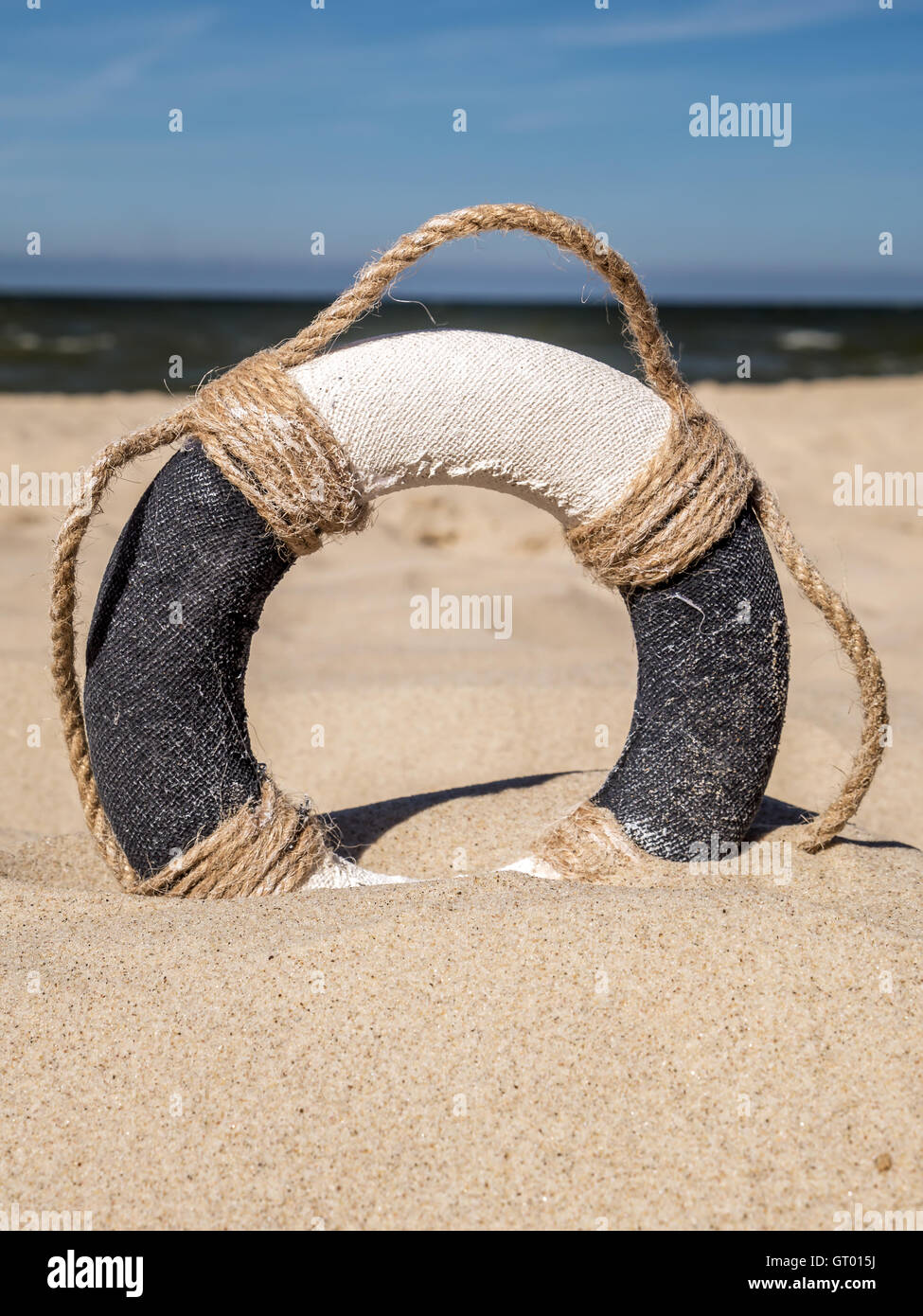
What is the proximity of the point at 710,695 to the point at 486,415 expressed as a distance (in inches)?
26.1

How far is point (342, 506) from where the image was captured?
200 centimetres

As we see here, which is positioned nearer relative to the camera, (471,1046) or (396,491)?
(471,1046)

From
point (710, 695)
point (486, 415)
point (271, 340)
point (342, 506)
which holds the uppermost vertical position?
point (486, 415)

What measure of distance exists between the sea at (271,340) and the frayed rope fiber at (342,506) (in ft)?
26.7

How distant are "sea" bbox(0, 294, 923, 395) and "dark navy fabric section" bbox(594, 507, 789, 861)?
8.21 m

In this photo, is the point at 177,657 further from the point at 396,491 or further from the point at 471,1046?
→ the point at 471,1046

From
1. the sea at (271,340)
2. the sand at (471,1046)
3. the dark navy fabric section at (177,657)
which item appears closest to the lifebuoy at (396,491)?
the dark navy fabric section at (177,657)

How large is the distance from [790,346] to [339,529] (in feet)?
81.8

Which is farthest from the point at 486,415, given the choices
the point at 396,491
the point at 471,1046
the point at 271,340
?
the point at 271,340

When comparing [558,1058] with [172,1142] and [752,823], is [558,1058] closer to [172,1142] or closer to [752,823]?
[172,1142]

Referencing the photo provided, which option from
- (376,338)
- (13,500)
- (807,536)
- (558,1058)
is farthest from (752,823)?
(13,500)

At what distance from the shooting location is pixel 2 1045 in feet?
5.31

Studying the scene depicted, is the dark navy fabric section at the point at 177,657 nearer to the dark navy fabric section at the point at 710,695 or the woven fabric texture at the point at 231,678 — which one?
the woven fabric texture at the point at 231,678

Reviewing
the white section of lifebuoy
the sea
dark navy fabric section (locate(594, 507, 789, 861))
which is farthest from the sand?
the sea
